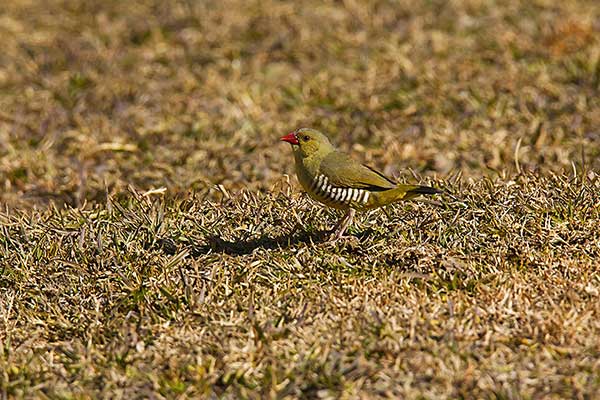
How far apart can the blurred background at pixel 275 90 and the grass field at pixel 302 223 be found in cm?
3

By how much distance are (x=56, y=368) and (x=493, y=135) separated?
4130 mm

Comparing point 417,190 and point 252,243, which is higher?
point 417,190

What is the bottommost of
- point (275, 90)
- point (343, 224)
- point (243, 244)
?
point (275, 90)

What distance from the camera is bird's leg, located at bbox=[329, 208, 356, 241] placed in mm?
4582

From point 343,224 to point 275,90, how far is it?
3.77 meters

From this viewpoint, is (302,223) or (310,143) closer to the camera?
(310,143)

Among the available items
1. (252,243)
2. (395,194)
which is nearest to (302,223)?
(252,243)

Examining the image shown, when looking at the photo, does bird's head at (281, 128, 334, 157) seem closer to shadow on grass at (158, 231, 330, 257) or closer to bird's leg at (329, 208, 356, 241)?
bird's leg at (329, 208, 356, 241)

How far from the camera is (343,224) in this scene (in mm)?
4637

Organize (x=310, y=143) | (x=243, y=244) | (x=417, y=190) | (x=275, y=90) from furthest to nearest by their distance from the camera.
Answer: (x=275, y=90)
(x=243, y=244)
(x=310, y=143)
(x=417, y=190)

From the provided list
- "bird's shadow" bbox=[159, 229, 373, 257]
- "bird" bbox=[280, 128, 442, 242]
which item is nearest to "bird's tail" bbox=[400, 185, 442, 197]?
"bird" bbox=[280, 128, 442, 242]

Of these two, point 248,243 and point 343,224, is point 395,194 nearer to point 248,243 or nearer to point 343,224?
point 343,224

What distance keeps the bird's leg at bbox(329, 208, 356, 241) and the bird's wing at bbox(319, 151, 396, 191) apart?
16 cm

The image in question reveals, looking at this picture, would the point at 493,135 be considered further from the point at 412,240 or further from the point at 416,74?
the point at 412,240
